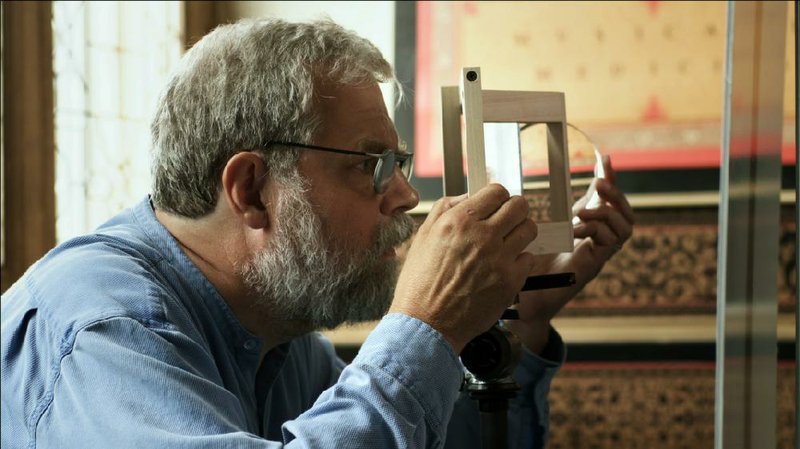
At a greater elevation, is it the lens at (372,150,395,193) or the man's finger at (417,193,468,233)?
the lens at (372,150,395,193)

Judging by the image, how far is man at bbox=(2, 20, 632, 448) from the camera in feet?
3.01

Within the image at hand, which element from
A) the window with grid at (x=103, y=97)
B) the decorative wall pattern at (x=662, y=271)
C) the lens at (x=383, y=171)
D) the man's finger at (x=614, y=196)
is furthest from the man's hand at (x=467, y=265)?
the decorative wall pattern at (x=662, y=271)

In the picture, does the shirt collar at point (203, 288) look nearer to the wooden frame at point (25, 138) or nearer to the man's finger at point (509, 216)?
the man's finger at point (509, 216)

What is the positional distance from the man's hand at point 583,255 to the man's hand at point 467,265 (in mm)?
443

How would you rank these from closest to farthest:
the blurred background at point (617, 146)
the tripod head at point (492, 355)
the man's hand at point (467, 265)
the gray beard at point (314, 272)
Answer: the man's hand at point (467, 265), the tripod head at point (492, 355), the gray beard at point (314, 272), the blurred background at point (617, 146)

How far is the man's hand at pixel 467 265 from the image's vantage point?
991mm

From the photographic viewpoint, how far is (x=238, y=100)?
1.22 m

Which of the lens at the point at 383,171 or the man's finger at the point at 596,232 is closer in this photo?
the lens at the point at 383,171

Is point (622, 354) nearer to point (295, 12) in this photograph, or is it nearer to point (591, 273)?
point (591, 273)

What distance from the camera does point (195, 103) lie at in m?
1.25

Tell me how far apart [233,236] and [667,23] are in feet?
5.64

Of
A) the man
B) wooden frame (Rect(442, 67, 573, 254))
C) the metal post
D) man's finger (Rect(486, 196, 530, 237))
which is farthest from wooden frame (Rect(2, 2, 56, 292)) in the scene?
the metal post

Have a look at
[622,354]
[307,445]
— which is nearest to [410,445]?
[307,445]

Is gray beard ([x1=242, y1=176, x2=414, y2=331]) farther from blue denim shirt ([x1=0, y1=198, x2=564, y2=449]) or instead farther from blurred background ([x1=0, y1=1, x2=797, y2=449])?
blurred background ([x1=0, y1=1, x2=797, y2=449])
